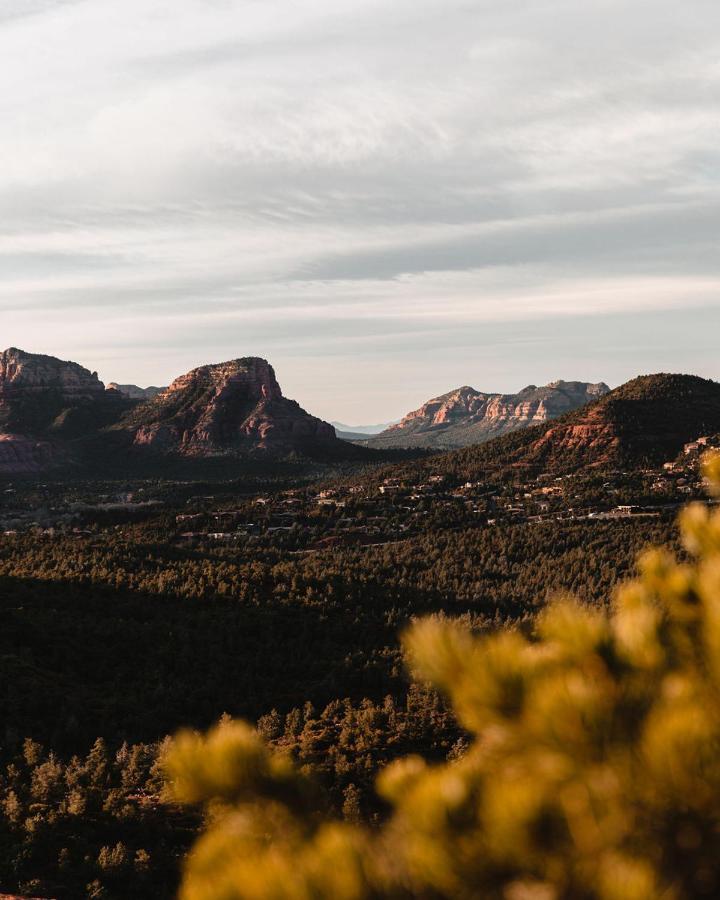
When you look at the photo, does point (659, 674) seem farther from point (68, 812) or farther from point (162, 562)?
point (162, 562)

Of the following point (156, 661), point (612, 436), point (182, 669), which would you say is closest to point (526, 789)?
point (182, 669)

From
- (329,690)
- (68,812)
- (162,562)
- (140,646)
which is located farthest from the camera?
(162,562)

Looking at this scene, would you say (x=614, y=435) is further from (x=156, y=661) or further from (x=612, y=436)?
(x=156, y=661)

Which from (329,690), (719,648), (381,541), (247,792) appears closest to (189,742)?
(247,792)

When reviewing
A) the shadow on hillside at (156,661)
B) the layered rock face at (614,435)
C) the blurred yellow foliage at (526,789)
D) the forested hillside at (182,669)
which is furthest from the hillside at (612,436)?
the blurred yellow foliage at (526,789)

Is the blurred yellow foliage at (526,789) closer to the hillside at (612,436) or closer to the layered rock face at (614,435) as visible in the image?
the layered rock face at (614,435)

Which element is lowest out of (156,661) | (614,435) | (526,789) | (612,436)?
(156,661)
